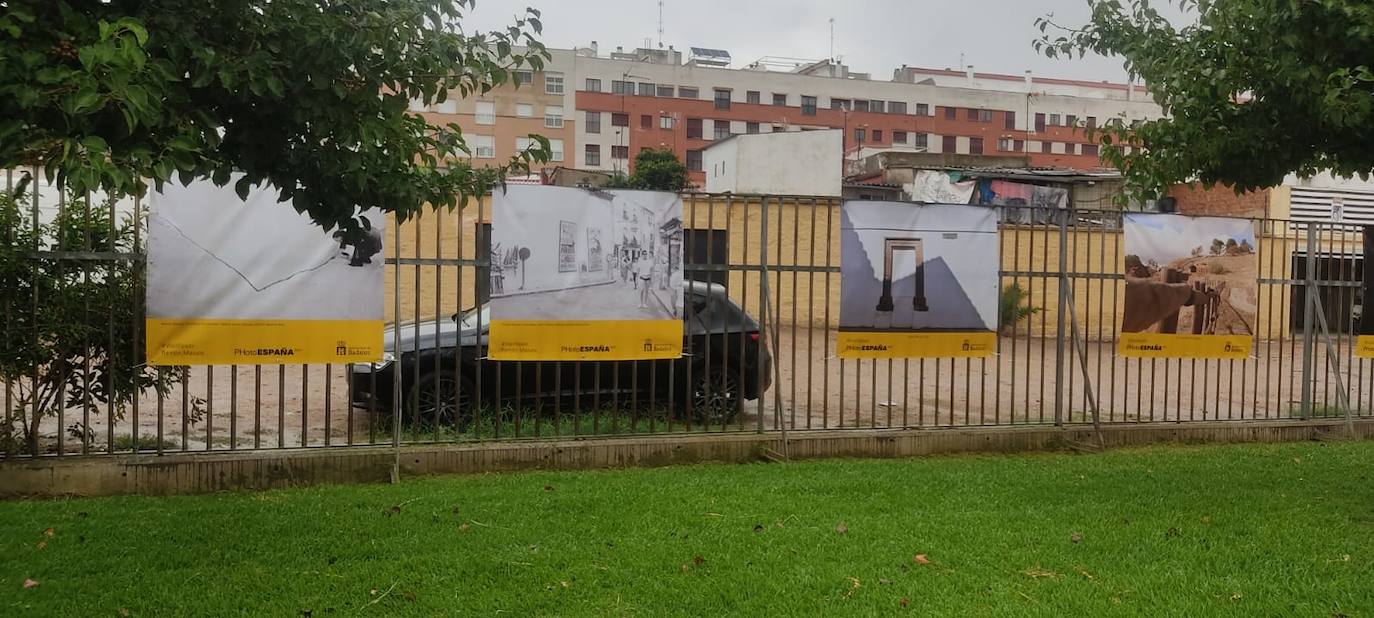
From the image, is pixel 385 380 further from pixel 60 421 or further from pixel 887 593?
pixel 887 593

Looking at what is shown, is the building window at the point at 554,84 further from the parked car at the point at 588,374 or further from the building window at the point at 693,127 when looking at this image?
the parked car at the point at 588,374

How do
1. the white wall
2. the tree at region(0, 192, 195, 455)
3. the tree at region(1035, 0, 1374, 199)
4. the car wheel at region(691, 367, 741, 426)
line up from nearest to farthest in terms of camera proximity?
the tree at region(1035, 0, 1374, 199)
the tree at region(0, 192, 195, 455)
the car wheel at region(691, 367, 741, 426)
the white wall

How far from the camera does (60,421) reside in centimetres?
669

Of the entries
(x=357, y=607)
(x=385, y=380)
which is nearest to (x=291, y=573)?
(x=357, y=607)

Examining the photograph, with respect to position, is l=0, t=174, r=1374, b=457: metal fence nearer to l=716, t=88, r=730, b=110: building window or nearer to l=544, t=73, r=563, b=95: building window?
l=544, t=73, r=563, b=95: building window

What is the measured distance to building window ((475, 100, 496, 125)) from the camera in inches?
2623

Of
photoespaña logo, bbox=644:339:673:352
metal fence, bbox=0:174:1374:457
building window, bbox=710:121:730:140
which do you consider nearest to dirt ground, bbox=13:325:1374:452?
metal fence, bbox=0:174:1374:457

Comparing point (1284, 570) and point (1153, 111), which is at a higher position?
point (1153, 111)

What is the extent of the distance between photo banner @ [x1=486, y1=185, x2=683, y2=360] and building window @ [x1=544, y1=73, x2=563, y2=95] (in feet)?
207

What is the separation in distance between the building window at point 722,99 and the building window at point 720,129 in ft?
3.47

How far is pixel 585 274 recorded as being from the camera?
25.1ft

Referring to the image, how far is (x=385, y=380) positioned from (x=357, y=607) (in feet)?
14.4

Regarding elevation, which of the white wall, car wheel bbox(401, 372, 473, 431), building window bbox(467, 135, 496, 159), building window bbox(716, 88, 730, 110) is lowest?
car wheel bbox(401, 372, 473, 431)
